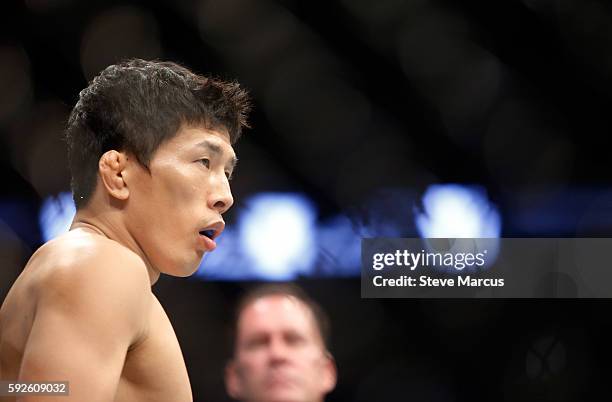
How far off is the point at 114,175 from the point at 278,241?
771 millimetres

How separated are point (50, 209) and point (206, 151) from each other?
860 millimetres

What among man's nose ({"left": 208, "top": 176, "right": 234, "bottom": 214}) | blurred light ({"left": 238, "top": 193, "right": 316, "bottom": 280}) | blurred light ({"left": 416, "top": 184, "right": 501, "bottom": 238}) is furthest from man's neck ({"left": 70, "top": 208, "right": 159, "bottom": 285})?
blurred light ({"left": 416, "top": 184, "right": 501, "bottom": 238})

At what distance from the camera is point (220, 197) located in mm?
1021

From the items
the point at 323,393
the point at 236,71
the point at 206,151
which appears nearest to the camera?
the point at 206,151

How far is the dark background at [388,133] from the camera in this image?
173 cm

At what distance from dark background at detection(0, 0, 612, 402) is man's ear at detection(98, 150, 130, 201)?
30.9 inches

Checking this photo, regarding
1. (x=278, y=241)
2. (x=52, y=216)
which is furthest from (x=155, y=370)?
(x=52, y=216)

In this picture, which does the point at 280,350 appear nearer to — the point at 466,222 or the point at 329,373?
the point at 329,373

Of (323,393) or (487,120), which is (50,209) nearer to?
(323,393)

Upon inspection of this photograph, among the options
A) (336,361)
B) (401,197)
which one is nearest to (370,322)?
(336,361)

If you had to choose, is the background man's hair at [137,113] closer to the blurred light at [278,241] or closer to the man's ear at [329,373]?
the blurred light at [278,241]

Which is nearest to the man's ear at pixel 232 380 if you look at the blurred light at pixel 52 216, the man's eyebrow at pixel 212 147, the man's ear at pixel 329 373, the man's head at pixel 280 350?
the man's head at pixel 280 350

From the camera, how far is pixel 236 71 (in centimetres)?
183

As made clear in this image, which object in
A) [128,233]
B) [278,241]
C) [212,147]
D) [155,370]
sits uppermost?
[278,241]
